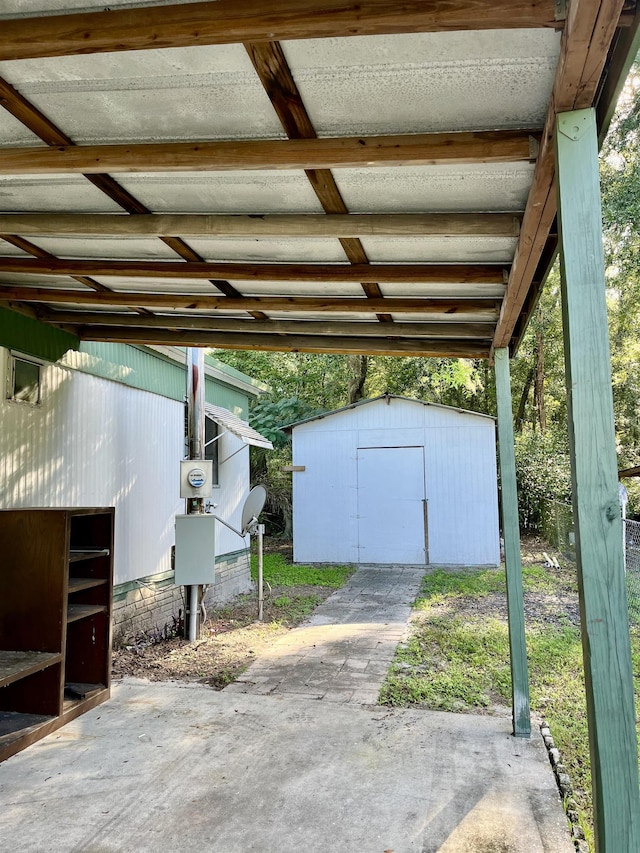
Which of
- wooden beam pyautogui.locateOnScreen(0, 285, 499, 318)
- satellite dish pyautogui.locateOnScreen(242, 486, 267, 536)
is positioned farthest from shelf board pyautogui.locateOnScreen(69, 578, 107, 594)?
satellite dish pyautogui.locateOnScreen(242, 486, 267, 536)

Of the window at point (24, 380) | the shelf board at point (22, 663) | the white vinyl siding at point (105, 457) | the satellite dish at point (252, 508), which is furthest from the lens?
the satellite dish at point (252, 508)

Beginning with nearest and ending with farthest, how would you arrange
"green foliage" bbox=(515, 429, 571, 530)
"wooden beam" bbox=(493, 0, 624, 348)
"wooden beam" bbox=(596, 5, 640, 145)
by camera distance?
1. "wooden beam" bbox=(493, 0, 624, 348)
2. "wooden beam" bbox=(596, 5, 640, 145)
3. "green foliage" bbox=(515, 429, 571, 530)

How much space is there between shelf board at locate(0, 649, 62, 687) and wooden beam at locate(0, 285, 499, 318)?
234 cm

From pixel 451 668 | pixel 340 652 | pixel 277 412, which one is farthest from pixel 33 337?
pixel 277 412

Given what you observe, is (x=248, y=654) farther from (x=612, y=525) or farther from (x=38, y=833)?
(x=612, y=525)

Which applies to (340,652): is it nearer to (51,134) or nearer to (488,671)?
(488,671)

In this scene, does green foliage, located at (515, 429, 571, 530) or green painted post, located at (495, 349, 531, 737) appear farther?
green foliage, located at (515, 429, 571, 530)

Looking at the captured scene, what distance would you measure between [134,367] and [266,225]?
4.23 m

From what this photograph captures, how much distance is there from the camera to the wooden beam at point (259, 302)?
399 centimetres

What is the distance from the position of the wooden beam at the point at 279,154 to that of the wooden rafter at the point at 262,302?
5.90ft

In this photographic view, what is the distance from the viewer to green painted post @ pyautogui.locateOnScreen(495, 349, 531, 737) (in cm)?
384

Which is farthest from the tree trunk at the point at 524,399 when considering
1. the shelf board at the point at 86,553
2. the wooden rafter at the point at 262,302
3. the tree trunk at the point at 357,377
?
the shelf board at the point at 86,553

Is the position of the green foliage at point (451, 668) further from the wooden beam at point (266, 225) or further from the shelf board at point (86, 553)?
the wooden beam at point (266, 225)

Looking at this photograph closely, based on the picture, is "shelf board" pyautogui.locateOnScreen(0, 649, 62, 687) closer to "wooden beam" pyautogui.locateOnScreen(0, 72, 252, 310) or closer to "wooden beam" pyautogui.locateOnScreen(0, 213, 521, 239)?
"wooden beam" pyautogui.locateOnScreen(0, 213, 521, 239)
